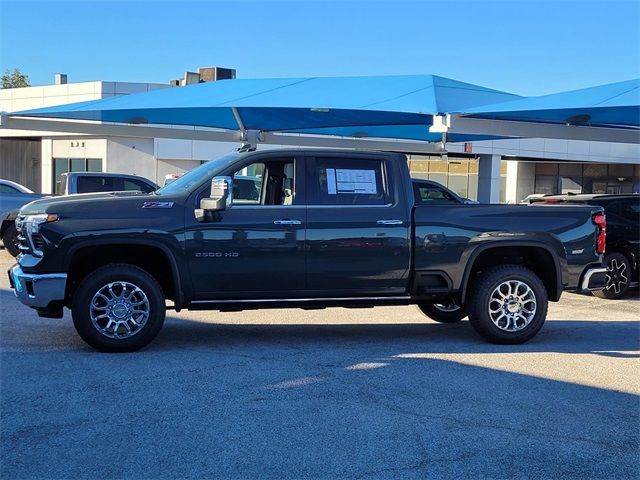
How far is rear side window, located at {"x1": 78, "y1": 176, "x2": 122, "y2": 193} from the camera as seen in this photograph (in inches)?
567

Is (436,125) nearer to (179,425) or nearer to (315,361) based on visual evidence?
(315,361)

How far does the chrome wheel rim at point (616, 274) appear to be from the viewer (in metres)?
11.1

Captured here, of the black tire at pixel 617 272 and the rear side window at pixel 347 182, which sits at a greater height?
the rear side window at pixel 347 182

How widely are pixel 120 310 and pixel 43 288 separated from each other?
2.43 ft

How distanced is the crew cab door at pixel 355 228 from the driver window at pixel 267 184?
228 mm

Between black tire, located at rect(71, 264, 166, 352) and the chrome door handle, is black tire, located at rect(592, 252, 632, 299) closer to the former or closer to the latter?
the chrome door handle

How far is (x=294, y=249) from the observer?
279 inches

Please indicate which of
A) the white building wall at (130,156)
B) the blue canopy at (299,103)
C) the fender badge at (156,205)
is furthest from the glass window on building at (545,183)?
the fender badge at (156,205)

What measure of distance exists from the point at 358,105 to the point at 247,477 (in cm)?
883

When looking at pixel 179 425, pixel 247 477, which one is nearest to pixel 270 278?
pixel 179 425

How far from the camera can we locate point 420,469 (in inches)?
166

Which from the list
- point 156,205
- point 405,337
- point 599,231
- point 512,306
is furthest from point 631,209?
point 156,205

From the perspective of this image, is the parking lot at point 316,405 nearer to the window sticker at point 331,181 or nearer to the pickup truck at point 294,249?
the pickup truck at point 294,249

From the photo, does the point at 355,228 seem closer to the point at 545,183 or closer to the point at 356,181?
the point at 356,181
